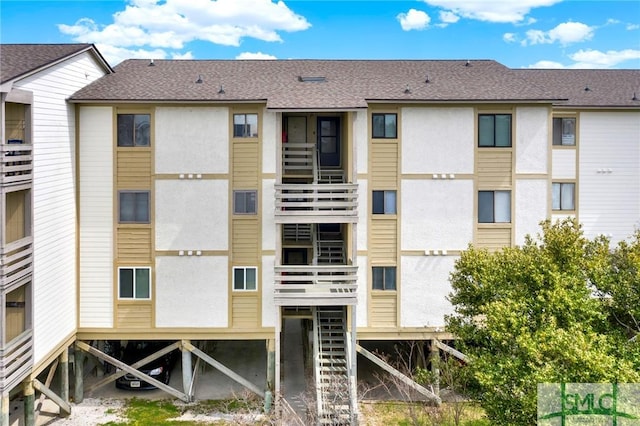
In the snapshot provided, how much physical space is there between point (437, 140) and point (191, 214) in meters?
8.53

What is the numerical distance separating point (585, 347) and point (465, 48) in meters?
19.7

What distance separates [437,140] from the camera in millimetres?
17625

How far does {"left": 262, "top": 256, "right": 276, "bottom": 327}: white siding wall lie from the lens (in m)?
17.5

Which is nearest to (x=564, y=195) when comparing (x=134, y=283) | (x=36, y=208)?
(x=134, y=283)

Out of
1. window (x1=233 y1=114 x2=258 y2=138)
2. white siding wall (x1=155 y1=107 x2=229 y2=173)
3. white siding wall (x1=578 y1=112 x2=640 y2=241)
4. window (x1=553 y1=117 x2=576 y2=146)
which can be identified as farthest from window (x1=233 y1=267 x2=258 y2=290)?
white siding wall (x1=578 y1=112 x2=640 y2=241)

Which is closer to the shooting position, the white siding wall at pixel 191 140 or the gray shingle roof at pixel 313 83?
the gray shingle roof at pixel 313 83

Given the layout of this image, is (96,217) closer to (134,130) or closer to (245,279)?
(134,130)

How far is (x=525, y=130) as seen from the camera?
17.8 m

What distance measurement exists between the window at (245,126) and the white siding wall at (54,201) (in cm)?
520

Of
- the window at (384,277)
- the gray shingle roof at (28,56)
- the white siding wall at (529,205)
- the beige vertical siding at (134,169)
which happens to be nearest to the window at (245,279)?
the window at (384,277)

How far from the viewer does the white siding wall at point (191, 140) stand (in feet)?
56.6

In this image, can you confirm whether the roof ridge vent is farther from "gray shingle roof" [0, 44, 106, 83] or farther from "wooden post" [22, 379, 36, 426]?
"wooden post" [22, 379, 36, 426]

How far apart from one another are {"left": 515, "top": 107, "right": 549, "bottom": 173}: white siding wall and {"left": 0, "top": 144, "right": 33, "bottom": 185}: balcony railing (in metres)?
14.9

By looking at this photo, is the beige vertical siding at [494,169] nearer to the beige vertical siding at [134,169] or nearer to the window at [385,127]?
the window at [385,127]
